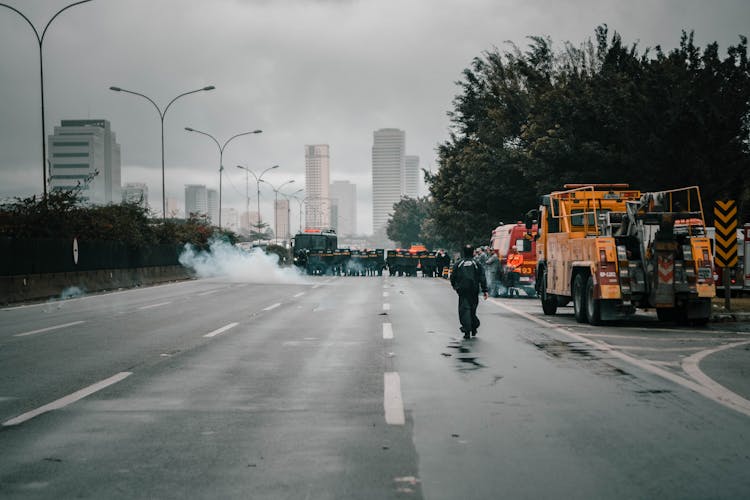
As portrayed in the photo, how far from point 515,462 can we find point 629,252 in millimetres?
11905

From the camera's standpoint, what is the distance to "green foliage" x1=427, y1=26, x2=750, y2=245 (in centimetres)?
2961

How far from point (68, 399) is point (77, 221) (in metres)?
26.2

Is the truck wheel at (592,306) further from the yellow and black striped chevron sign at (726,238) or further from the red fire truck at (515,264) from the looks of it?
the red fire truck at (515,264)

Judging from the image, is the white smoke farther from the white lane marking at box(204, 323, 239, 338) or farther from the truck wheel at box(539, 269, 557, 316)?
the white lane marking at box(204, 323, 239, 338)

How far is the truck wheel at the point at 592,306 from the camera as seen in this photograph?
55.5 ft

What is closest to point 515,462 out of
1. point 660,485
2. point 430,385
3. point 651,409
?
point 660,485

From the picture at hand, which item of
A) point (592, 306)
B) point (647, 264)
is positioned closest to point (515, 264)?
point (592, 306)

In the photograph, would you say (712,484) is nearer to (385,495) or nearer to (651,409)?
(385,495)

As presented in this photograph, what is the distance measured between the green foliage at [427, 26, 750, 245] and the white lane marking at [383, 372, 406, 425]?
22.4 metres

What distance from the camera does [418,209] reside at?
156375mm

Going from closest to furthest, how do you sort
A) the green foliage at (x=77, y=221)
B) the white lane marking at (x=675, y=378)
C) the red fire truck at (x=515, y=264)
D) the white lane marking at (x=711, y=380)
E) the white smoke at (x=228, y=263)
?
the white lane marking at (x=675, y=378) < the white lane marking at (x=711, y=380) < the red fire truck at (x=515, y=264) < the green foliage at (x=77, y=221) < the white smoke at (x=228, y=263)

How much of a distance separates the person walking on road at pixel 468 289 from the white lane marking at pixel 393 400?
4.61m

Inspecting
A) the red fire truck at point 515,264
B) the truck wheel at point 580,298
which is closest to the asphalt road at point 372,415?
the truck wheel at point 580,298

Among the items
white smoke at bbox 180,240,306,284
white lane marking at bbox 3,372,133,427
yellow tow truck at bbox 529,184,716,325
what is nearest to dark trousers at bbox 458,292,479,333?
yellow tow truck at bbox 529,184,716,325
